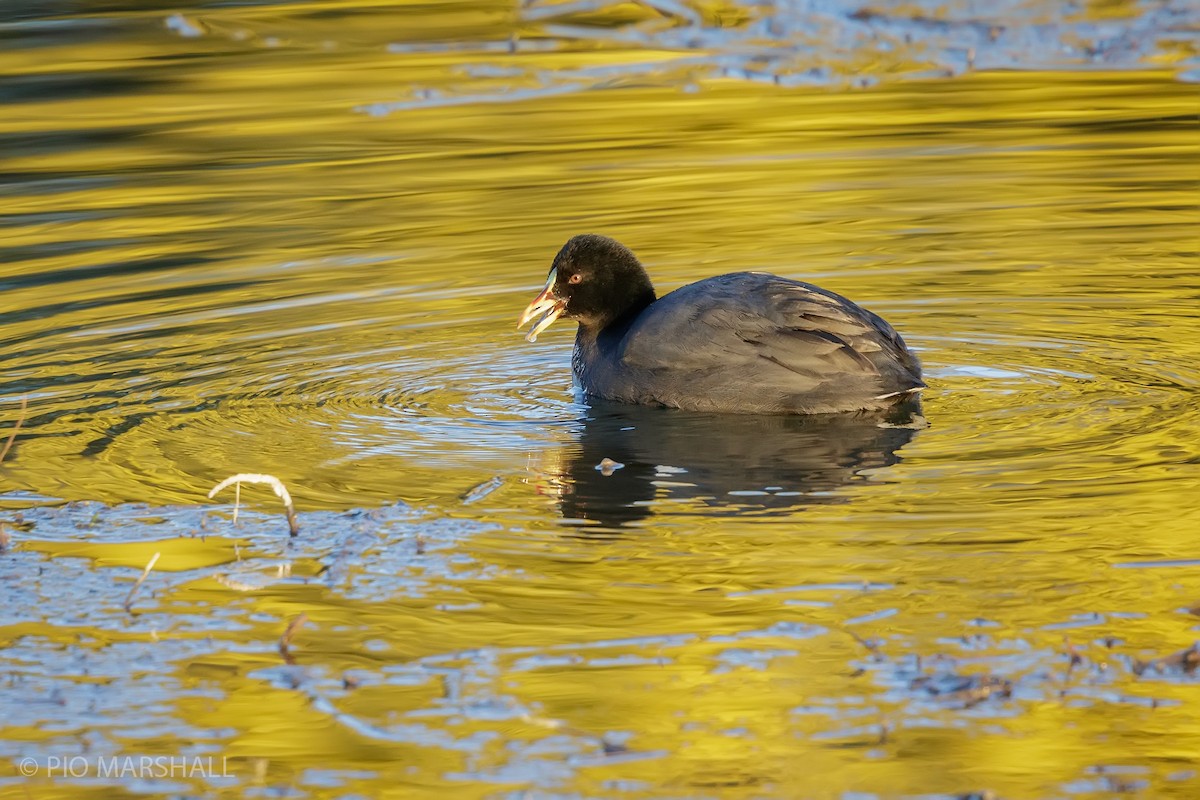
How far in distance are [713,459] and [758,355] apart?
775 millimetres

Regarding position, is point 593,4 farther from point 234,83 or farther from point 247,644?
point 247,644

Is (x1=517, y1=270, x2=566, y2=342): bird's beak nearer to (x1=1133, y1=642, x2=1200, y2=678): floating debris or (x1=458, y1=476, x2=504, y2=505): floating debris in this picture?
(x1=458, y1=476, x2=504, y2=505): floating debris

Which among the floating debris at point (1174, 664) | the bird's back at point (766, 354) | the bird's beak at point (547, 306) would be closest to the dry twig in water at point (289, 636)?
the floating debris at point (1174, 664)

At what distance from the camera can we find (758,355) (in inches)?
307

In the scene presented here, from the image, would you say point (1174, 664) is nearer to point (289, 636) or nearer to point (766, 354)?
point (289, 636)

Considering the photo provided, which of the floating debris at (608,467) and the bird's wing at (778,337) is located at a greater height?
the bird's wing at (778,337)

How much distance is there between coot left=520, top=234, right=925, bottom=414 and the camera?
7.71 m

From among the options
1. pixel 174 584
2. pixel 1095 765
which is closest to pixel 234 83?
pixel 174 584

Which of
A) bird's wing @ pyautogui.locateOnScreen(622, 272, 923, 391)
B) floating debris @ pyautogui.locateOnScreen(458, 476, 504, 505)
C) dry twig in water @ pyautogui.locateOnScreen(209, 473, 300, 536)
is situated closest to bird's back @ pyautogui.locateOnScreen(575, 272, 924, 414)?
bird's wing @ pyautogui.locateOnScreen(622, 272, 923, 391)

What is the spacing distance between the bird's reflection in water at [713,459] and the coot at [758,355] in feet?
0.27

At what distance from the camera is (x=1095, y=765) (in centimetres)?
443

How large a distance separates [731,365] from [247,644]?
9.81 feet

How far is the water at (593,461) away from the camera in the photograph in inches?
187

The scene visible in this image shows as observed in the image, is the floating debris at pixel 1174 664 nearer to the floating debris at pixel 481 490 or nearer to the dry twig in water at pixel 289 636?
the dry twig in water at pixel 289 636
